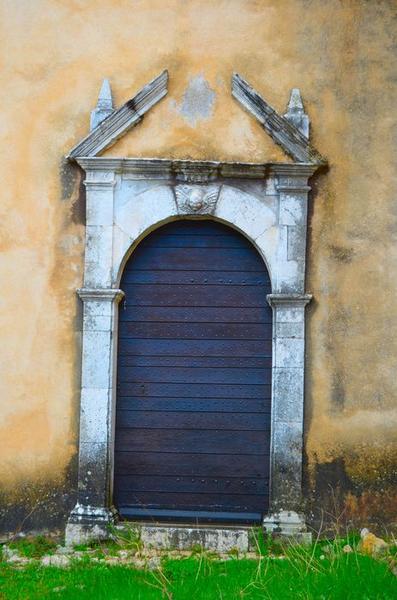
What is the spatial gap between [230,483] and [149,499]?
25.6 inches

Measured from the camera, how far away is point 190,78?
773cm

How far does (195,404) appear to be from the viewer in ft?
25.1

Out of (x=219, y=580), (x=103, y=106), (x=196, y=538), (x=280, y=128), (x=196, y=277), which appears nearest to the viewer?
(x=219, y=580)

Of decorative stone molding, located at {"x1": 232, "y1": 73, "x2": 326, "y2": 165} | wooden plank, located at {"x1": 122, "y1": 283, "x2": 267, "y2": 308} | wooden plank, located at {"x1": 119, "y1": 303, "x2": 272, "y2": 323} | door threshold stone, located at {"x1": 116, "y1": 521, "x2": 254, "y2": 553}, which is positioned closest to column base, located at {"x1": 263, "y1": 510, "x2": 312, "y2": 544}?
door threshold stone, located at {"x1": 116, "y1": 521, "x2": 254, "y2": 553}

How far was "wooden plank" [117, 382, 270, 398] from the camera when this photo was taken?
300 inches

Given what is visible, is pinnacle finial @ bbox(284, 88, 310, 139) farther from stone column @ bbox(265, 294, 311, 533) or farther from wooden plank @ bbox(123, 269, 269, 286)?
stone column @ bbox(265, 294, 311, 533)

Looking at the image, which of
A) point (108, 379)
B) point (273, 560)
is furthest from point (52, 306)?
point (273, 560)

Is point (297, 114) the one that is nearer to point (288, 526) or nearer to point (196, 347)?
point (196, 347)

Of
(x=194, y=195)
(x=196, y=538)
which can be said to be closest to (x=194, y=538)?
(x=196, y=538)

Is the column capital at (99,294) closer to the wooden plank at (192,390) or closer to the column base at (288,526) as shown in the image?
the wooden plank at (192,390)

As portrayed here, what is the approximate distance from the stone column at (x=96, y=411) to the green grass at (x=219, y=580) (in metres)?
0.75

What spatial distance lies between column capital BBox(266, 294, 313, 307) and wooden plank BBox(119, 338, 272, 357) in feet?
1.20

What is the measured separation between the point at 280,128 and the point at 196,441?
2.55 meters

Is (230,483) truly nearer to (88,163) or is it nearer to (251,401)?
(251,401)
